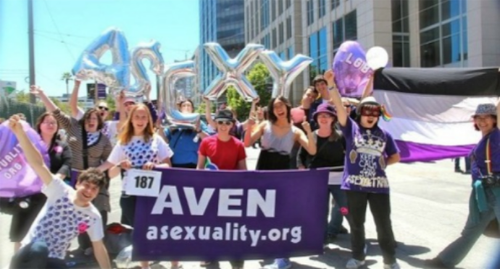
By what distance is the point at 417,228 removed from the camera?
21.3 feet

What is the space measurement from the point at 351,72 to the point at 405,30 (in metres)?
25.2

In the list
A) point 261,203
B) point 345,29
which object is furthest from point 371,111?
point 345,29

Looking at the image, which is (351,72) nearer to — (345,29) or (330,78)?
(330,78)

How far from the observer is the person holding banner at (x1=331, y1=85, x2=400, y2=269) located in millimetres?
4449

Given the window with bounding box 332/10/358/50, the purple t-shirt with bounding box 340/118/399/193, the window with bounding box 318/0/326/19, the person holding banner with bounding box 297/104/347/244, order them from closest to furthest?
the purple t-shirt with bounding box 340/118/399/193 < the person holding banner with bounding box 297/104/347/244 < the window with bounding box 332/10/358/50 < the window with bounding box 318/0/326/19

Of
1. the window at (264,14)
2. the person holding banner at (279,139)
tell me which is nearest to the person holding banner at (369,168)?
the person holding banner at (279,139)

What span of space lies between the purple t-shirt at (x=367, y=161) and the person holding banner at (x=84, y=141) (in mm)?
2745

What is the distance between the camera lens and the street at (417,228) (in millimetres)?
4965

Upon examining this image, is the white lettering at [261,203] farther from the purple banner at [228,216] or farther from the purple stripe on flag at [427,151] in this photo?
the purple stripe on flag at [427,151]

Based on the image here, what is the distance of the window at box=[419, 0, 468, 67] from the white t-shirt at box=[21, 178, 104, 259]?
23.6m

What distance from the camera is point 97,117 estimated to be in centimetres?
534

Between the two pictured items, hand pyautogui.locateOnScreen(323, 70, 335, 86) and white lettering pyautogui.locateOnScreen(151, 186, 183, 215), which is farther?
hand pyautogui.locateOnScreen(323, 70, 335, 86)

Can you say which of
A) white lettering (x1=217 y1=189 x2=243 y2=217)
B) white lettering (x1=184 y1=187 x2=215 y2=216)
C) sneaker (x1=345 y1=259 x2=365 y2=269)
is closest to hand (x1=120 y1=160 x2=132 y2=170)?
white lettering (x1=184 y1=187 x2=215 y2=216)

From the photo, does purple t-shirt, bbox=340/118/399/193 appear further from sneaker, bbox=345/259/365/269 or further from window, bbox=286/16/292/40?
window, bbox=286/16/292/40
